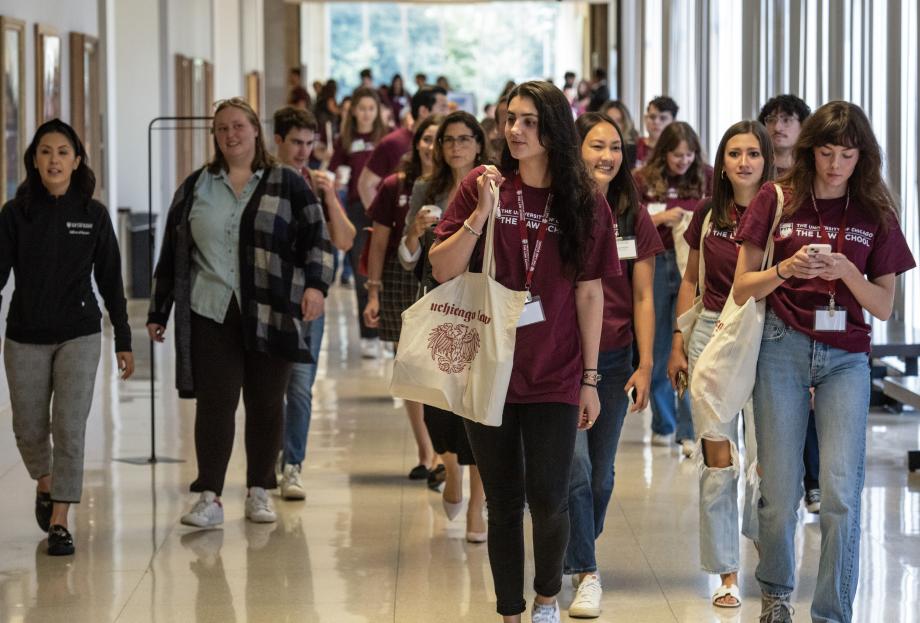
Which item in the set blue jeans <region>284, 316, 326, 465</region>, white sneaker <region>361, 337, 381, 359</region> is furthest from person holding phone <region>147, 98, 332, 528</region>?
white sneaker <region>361, 337, 381, 359</region>

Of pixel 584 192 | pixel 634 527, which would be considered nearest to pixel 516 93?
pixel 584 192

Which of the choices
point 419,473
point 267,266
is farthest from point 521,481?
point 419,473

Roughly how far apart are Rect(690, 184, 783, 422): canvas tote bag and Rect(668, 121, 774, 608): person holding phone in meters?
0.38

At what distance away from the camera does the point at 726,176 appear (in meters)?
5.20

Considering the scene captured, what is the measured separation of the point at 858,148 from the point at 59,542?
3290mm

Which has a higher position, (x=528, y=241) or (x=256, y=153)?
(x=256, y=153)

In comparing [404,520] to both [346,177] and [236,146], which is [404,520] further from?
[346,177]

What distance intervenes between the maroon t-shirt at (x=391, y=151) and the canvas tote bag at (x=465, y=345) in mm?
5026

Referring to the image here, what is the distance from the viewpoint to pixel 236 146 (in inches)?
234

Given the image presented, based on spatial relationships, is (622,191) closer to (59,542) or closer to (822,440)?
(822,440)

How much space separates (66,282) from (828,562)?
300 cm

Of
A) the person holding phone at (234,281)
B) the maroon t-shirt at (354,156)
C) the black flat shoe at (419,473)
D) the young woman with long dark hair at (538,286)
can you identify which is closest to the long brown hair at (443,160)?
the person holding phone at (234,281)

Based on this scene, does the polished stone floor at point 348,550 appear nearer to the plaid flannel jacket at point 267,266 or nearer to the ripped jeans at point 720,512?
the ripped jeans at point 720,512

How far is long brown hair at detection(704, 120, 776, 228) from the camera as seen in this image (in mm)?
5176
